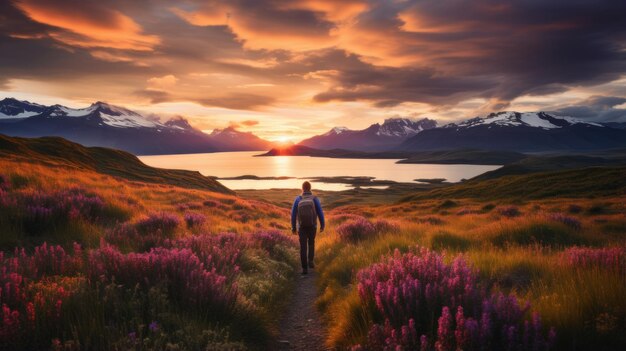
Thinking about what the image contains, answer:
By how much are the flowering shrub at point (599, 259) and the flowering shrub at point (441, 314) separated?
2366 mm

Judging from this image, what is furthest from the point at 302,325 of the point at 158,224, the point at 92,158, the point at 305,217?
the point at 92,158

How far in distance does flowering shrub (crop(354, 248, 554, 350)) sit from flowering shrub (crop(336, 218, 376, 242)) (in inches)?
310

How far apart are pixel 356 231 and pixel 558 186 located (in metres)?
59.4

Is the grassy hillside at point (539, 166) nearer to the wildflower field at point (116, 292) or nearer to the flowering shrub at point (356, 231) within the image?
the flowering shrub at point (356, 231)

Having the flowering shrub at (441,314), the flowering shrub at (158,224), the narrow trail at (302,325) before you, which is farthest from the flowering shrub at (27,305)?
the flowering shrub at (158,224)

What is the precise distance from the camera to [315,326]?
634 cm

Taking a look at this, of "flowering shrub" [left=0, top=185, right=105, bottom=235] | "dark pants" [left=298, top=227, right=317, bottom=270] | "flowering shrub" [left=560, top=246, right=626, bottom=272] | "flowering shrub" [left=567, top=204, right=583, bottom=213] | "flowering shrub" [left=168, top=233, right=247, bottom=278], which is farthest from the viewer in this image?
"flowering shrub" [left=567, top=204, right=583, bottom=213]

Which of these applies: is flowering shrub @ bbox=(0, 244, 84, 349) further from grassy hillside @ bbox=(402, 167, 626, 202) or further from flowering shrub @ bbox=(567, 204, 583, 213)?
grassy hillside @ bbox=(402, 167, 626, 202)

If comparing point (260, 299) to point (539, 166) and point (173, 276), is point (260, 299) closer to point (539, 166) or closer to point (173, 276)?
point (173, 276)

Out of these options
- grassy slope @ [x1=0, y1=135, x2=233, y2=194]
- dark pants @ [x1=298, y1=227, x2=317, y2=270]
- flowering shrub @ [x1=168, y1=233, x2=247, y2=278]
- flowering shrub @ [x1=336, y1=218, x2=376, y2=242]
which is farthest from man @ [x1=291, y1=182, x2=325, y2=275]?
grassy slope @ [x1=0, y1=135, x2=233, y2=194]

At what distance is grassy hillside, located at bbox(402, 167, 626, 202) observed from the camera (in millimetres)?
51478

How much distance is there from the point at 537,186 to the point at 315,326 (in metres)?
68.1

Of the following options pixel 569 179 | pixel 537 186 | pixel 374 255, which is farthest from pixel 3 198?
pixel 569 179

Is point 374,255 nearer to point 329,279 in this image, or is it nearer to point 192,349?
point 329,279
